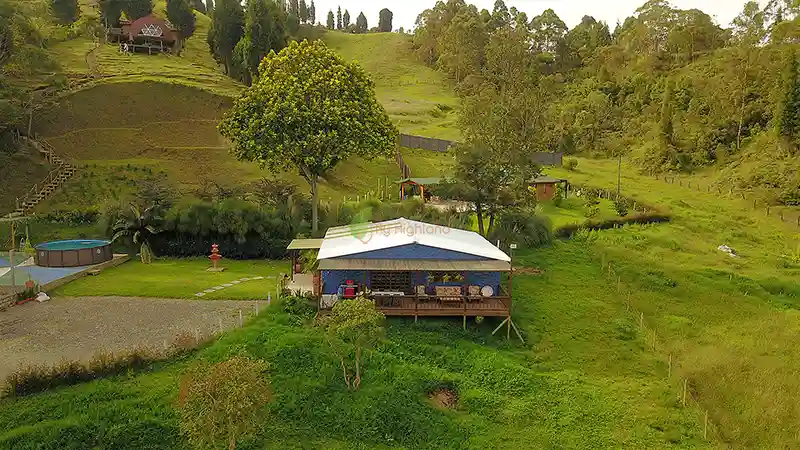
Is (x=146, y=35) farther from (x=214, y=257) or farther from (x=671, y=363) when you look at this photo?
(x=671, y=363)

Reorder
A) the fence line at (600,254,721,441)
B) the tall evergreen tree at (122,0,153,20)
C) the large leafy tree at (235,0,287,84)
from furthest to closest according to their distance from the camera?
the tall evergreen tree at (122,0,153,20), the large leafy tree at (235,0,287,84), the fence line at (600,254,721,441)

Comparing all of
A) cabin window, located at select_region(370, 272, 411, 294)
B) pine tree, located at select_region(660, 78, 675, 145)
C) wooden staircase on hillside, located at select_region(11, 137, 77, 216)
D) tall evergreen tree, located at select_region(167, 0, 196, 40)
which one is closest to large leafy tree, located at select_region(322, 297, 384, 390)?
cabin window, located at select_region(370, 272, 411, 294)

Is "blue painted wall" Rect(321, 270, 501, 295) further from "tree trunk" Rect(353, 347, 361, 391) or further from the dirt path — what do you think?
"tree trunk" Rect(353, 347, 361, 391)

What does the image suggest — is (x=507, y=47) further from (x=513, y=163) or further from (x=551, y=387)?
(x=551, y=387)

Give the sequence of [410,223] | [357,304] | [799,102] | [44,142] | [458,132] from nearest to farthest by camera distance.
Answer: [357,304]
[410,223]
[44,142]
[799,102]
[458,132]

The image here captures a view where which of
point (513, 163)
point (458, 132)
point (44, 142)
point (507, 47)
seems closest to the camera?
point (513, 163)

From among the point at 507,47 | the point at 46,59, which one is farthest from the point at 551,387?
the point at 507,47

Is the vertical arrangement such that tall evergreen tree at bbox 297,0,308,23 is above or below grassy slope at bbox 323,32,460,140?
above
